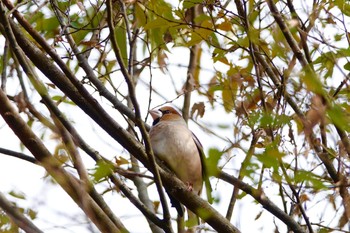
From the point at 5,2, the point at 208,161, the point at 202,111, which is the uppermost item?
the point at 202,111

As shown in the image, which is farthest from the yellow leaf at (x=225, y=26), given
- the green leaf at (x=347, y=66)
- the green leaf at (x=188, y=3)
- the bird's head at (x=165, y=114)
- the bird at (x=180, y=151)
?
the bird's head at (x=165, y=114)

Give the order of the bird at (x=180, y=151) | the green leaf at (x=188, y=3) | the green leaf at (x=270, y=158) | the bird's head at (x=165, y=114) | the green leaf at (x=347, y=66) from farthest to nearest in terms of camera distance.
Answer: the bird's head at (x=165, y=114) → the bird at (x=180, y=151) → the green leaf at (x=188, y=3) → the green leaf at (x=347, y=66) → the green leaf at (x=270, y=158)

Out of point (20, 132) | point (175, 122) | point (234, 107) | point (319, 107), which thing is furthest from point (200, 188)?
point (319, 107)

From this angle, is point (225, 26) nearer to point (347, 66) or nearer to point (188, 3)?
point (188, 3)

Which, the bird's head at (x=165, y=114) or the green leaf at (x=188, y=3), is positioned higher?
the bird's head at (x=165, y=114)

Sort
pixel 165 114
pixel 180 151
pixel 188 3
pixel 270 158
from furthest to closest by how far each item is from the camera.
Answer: pixel 165 114 → pixel 180 151 → pixel 188 3 → pixel 270 158

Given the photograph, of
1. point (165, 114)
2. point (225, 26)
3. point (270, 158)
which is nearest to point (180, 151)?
point (165, 114)

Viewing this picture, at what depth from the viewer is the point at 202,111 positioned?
4.64 metres

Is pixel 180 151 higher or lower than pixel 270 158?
higher

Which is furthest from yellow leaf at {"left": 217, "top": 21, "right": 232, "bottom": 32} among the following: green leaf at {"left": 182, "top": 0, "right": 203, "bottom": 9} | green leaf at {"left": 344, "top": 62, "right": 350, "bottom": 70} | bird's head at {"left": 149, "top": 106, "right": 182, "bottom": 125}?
bird's head at {"left": 149, "top": 106, "right": 182, "bottom": 125}

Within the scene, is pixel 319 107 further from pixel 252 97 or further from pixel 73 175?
pixel 252 97

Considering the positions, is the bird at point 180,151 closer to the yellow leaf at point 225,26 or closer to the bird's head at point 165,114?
the bird's head at point 165,114

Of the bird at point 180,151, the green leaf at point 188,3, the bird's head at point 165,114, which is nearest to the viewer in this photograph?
the green leaf at point 188,3

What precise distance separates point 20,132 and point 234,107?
1509mm
